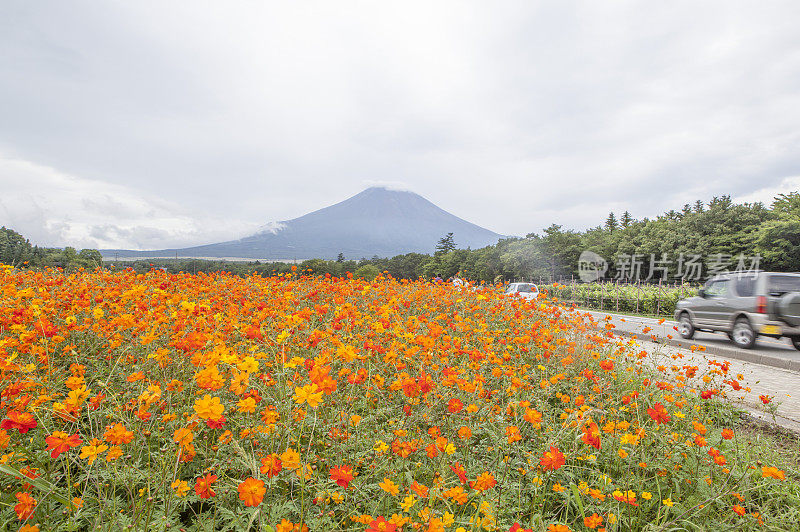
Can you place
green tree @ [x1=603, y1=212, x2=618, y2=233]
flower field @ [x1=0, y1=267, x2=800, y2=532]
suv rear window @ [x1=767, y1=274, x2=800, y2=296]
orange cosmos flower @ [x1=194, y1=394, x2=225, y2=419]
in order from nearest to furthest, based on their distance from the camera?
orange cosmos flower @ [x1=194, y1=394, x2=225, y2=419], flower field @ [x1=0, y1=267, x2=800, y2=532], suv rear window @ [x1=767, y1=274, x2=800, y2=296], green tree @ [x1=603, y1=212, x2=618, y2=233]

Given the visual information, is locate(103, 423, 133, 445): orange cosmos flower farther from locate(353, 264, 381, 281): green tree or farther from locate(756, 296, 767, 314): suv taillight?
locate(756, 296, 767, 314): suv taillight

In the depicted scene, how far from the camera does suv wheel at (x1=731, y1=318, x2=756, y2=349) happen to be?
25.1ft

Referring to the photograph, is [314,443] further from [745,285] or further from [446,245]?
[446,245]

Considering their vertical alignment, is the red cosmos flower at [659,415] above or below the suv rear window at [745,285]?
below

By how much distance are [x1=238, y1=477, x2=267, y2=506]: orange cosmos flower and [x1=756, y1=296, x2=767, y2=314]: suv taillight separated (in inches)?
390

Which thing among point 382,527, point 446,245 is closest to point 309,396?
point 382,527

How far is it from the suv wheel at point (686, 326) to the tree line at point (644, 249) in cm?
1124

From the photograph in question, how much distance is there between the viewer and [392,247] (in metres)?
183

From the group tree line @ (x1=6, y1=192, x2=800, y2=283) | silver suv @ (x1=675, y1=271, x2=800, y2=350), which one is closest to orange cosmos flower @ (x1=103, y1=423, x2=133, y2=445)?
silver suv @ (x1=675, y1=271, x2=800, y2=350)

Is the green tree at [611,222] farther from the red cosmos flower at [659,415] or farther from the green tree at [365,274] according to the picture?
the red cosmos flower at [659,415]

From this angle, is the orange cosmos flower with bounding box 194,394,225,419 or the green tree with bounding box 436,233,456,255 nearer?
the orange cosmos flower with bounding box 194,394,225,419

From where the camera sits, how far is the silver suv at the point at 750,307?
23.6 feet

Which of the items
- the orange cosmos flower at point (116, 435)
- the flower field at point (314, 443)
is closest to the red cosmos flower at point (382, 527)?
the flower field at point (314, 443)

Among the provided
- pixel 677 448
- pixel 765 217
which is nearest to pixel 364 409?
pixel 677 448
